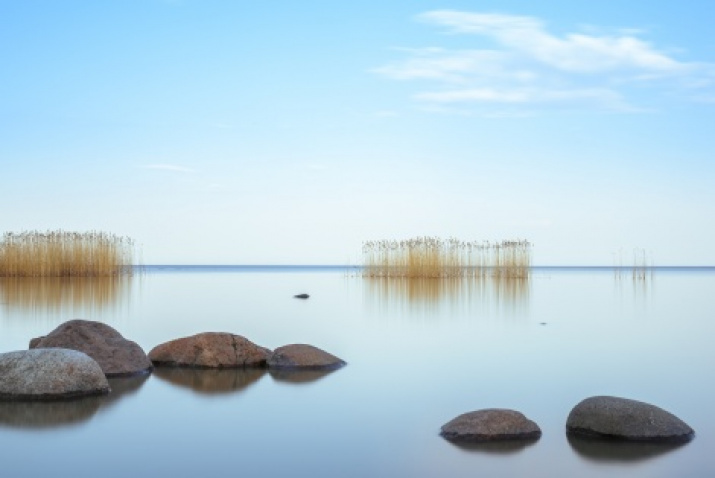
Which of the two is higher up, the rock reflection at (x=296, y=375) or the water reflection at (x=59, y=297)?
the water reflection at (x=59, y=297)

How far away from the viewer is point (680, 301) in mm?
21547

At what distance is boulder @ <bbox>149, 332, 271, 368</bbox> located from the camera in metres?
9.47

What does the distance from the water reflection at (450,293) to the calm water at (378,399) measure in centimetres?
282

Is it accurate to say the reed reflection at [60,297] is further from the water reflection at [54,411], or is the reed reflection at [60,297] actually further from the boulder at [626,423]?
the boulder at [626,423]

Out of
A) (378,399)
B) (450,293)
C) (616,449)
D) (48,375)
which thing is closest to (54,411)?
(48,375)

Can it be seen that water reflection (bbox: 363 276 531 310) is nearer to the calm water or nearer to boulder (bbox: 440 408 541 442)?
the calm water

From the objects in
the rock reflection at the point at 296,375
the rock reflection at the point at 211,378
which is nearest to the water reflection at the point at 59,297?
the rock reflection at the point at 211,378

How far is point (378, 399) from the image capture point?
7.50 metres

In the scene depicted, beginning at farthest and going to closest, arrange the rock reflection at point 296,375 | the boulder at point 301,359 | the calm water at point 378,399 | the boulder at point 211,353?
1. the boulder at point 211,353
2. the boulder at point 301,359
3. the rock reflection at point 296,375
4. the calm water at point 378,399

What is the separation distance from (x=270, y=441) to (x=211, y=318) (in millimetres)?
10254

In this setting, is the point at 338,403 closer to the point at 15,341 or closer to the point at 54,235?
the point at 15,341

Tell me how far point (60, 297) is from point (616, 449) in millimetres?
16538

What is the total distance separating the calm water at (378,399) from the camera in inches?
210

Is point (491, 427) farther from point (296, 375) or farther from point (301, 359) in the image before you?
point (301, 359)
